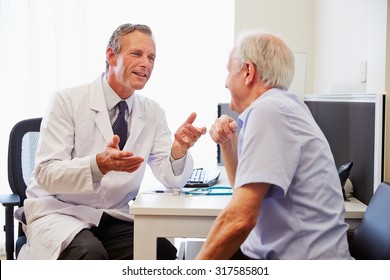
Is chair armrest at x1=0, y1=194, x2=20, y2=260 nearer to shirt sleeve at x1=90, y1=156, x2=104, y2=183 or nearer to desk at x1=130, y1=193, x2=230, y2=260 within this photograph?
shirt sleeve at x1=90, y1=156, x2=104, y2=183

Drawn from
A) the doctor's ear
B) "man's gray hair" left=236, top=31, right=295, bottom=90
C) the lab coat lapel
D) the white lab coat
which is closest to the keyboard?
the white lab coat

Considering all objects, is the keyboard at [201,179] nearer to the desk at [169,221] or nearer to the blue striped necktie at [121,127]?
the blue striped necktie at [121,127]

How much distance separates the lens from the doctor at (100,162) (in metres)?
1.68

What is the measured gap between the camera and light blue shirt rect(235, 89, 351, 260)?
1.14 m

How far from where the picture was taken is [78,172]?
66.2 inches

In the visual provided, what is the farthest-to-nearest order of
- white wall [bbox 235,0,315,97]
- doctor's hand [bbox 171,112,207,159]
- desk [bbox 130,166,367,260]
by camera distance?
white wall [bbox 235,0,315,97]
doctor's hand [bbox 171,112,207,159]
desk [bbox 130,166,367,260]

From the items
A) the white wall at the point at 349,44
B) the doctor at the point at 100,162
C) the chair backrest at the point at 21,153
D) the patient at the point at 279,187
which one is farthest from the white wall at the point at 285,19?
the patient at the point at 279,187

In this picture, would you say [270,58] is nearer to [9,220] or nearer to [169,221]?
[169,221]

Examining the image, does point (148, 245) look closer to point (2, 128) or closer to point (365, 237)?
point (365, 237)

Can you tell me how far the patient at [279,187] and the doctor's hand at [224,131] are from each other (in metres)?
0.34

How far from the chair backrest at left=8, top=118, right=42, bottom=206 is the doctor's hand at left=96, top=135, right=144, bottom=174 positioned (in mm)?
589

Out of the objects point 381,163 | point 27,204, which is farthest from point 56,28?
point 381,163

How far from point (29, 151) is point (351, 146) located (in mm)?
1276

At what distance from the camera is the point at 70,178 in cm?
169
